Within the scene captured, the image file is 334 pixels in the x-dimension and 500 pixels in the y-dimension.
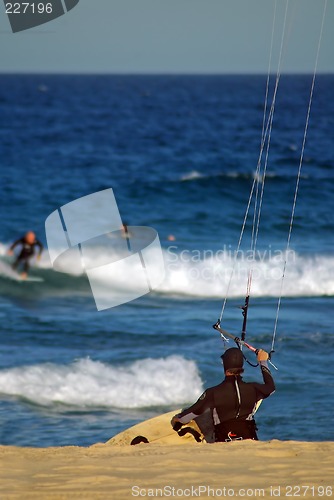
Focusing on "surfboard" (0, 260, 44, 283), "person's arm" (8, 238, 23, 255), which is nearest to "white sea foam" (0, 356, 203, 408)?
"surfboard" (0, 260, 44, 283)

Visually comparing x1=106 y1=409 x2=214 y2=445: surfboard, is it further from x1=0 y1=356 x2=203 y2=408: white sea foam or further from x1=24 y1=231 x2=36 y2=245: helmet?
x1=24 y1=231 x2=36 y2=245: helmet

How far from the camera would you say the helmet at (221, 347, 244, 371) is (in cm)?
784

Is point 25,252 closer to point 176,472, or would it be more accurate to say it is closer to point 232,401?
point 232,401

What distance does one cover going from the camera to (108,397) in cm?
1340

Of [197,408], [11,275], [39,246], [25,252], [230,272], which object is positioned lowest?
[11,275]

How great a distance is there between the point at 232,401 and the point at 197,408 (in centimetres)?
28

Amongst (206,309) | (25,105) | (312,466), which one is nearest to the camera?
(312,466)

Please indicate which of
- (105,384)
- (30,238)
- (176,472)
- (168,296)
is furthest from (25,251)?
(176,472)

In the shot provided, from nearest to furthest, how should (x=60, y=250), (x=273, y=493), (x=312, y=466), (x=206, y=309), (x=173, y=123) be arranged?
1. (x=273, y=493)
2. (x=312, y=466)
3. (x=206, y=309)
4. (x=60, y=250)
5. (x=173, y=123)

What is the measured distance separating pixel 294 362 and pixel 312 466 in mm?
7642

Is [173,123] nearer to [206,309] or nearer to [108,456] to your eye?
[206,309]

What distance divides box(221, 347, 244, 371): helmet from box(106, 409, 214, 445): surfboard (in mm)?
415

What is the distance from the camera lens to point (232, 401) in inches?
310

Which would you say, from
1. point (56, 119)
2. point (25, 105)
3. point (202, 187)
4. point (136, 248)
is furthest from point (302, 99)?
point (136, 248)
